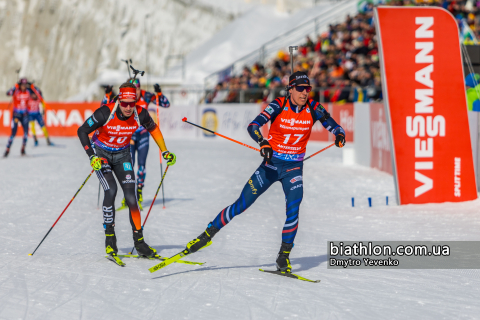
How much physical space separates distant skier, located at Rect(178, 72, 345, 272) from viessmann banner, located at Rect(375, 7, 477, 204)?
4615 mm

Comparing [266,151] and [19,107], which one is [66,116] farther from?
[266,151]

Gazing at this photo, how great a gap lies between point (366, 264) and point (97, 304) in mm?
2807

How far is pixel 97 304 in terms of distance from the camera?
191 inches

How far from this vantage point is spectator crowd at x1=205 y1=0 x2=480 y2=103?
22281 mm

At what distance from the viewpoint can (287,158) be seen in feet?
19.2

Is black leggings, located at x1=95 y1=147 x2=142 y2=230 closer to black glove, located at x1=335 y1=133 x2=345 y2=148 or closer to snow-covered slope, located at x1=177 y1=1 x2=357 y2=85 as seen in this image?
black glove, located at x1=335 y1=133 x2=345 y2=148

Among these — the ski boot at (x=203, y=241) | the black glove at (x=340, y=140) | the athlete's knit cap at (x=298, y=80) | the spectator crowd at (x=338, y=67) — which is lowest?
the ski boot at (x=203, y=241)

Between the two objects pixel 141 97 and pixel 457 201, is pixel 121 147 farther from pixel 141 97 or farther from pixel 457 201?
pixel 457 201

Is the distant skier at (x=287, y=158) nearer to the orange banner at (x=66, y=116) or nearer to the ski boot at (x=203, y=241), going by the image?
the ski boot at (x=203, y=241)

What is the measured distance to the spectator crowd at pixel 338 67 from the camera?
73.1 ft

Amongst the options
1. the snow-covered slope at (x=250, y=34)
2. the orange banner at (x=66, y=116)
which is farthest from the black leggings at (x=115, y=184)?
the snow-covered slope at (x=250, y=34)

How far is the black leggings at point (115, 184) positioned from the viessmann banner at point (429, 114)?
203 inches

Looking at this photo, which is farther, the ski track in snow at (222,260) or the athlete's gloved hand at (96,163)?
the athlete's gloved hand at (96,163)

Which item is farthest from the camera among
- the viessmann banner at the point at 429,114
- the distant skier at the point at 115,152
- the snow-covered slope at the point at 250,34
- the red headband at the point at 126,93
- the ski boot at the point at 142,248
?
the snow-covered slope at the point at 250,34
